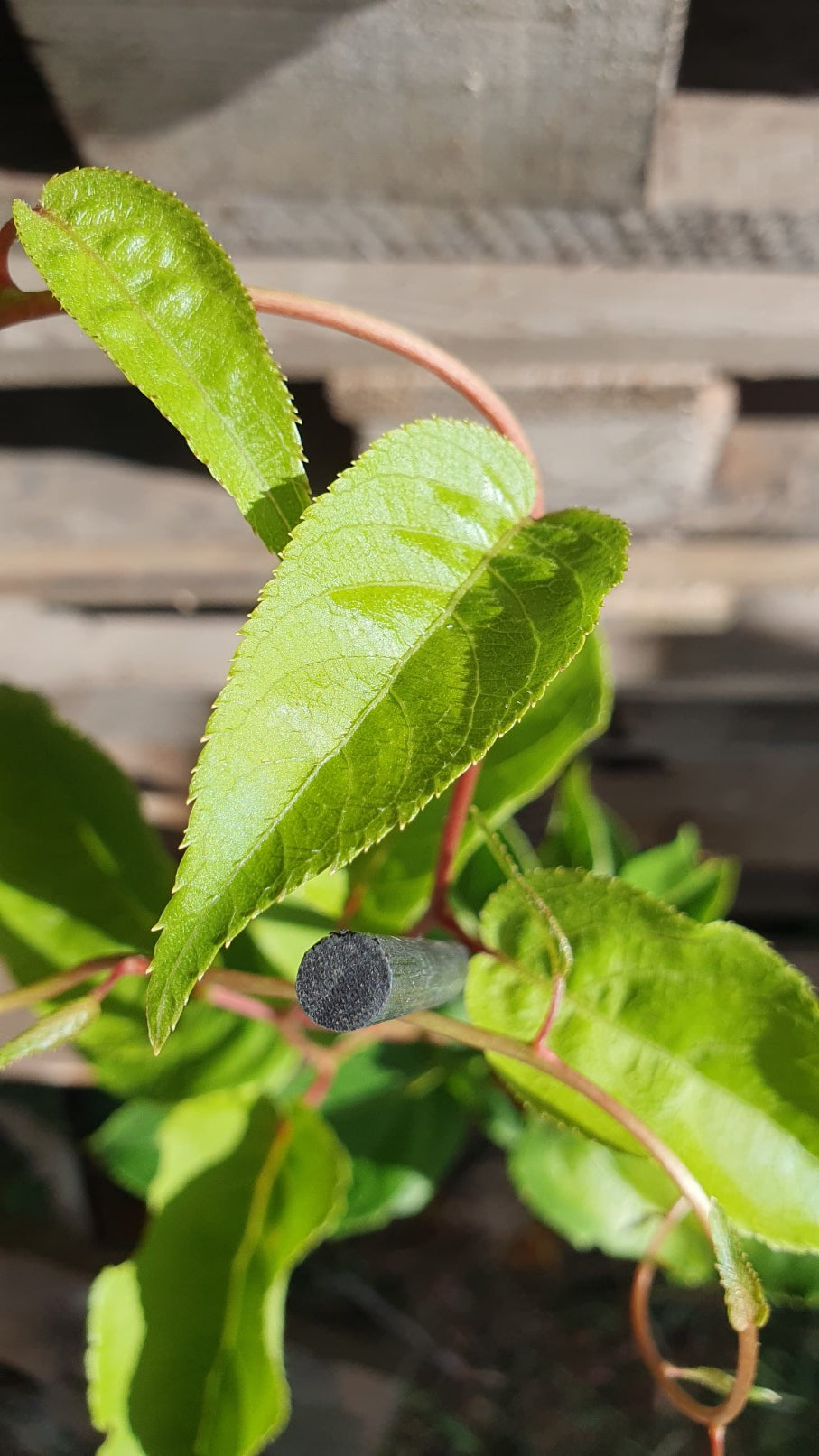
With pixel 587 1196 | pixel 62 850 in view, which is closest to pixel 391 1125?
pixel 587 1196

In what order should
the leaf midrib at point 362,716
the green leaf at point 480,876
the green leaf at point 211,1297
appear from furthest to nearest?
the green leaf at point 480,876, the green leaf at point 211,1297, the leaf midrib at point 362,716

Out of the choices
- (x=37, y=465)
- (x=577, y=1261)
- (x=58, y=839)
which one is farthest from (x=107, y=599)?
(x=577, y=1261)

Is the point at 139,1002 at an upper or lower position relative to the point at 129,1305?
upper

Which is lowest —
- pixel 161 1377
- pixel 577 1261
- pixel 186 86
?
pixel 577 1261

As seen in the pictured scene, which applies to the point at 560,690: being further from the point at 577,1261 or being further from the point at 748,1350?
the point at 577,1261

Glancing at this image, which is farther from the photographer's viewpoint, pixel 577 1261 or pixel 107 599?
pixel 577 1261

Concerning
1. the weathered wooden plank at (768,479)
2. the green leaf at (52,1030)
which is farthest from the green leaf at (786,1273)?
the weathered wooden plank at (768,479)

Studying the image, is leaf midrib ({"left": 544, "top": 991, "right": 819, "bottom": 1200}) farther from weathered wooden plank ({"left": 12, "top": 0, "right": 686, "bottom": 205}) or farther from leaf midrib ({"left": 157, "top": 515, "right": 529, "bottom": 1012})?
weathered wooden plank ({"left": 12, "top": 0, "right": 686, "bottom": 205})

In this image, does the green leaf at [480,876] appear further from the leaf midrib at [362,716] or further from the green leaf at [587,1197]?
the leaf midrib at [362,716]
